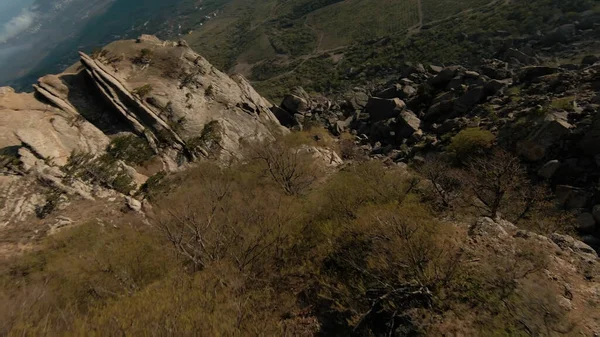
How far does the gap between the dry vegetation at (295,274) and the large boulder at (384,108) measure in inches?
1320

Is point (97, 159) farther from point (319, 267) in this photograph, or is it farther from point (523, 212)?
point (523, 212)

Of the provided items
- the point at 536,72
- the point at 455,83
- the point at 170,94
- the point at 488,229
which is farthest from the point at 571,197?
the point at 170,94

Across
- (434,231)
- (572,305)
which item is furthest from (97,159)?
(572,305)

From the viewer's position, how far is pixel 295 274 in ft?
63.9

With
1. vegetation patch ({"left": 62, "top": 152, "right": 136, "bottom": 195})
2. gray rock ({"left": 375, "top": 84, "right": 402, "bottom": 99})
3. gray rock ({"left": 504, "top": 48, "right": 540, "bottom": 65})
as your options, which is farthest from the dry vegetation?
gray rock ({"left": 504, "top": 48, "right": 540, "bottom": 65})

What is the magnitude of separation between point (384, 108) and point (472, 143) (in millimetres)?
26025

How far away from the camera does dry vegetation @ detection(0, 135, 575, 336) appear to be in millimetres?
13375

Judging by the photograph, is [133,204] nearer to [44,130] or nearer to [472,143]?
[44,130]

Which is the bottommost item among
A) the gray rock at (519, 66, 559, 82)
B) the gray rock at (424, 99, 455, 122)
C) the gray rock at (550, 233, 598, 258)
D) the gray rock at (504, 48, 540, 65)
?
the gray rock at (424, 99, 455, 122)

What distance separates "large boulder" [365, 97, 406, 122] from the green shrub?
21517mm

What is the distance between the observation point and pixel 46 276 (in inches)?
844

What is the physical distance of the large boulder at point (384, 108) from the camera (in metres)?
62.1

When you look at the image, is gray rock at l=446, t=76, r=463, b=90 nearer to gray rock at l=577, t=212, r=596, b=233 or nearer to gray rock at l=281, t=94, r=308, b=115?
gray rock at l=281, t=94, r=308, b=115

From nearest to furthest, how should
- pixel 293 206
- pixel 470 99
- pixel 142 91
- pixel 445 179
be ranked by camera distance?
pixel 293 206
pixel 445 179
pixel 142 91
pixel 470 99
